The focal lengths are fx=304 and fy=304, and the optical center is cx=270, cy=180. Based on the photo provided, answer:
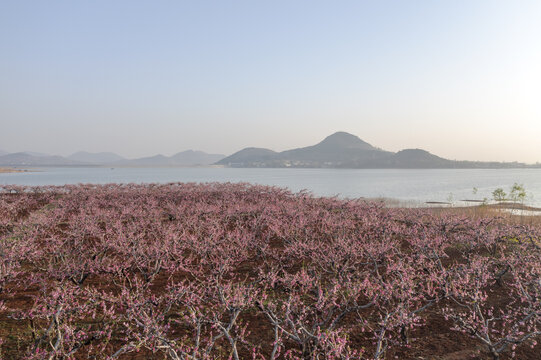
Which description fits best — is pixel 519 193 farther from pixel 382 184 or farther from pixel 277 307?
pixel 382 184

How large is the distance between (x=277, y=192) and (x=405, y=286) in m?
23.8

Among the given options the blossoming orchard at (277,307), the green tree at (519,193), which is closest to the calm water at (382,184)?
the green tree at (519,193)

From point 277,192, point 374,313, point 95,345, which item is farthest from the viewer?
point 277,192

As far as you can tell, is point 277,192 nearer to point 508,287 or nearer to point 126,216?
point 126,216

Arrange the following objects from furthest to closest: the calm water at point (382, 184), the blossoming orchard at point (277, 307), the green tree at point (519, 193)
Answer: the calm water at point (382, 184)
the green tree at point (519, 193)
the blossoming orchard at point (277, 307)

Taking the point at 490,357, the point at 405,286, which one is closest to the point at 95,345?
the point at 405,286

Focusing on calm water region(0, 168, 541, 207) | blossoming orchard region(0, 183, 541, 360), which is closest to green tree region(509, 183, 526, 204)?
calm water region(0, 168, 541, 207)

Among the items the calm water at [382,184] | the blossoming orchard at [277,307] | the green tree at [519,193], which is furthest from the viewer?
the calm water at [382,184]

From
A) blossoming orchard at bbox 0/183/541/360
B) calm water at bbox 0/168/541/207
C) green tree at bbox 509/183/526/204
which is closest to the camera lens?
blossoming orchard at bbox 0/183/541/360

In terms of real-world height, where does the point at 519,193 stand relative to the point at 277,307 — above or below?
above

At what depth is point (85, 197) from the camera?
26344mm

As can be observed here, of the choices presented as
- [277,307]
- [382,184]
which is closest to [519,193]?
[277,307]

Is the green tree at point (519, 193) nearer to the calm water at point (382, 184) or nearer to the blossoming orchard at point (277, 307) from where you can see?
the calm water at point (382, 184)

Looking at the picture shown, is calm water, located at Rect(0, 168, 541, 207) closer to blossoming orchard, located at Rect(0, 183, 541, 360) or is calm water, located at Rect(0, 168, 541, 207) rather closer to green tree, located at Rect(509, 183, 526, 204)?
green tree, located at Rect(509, 183, 526, 204)
